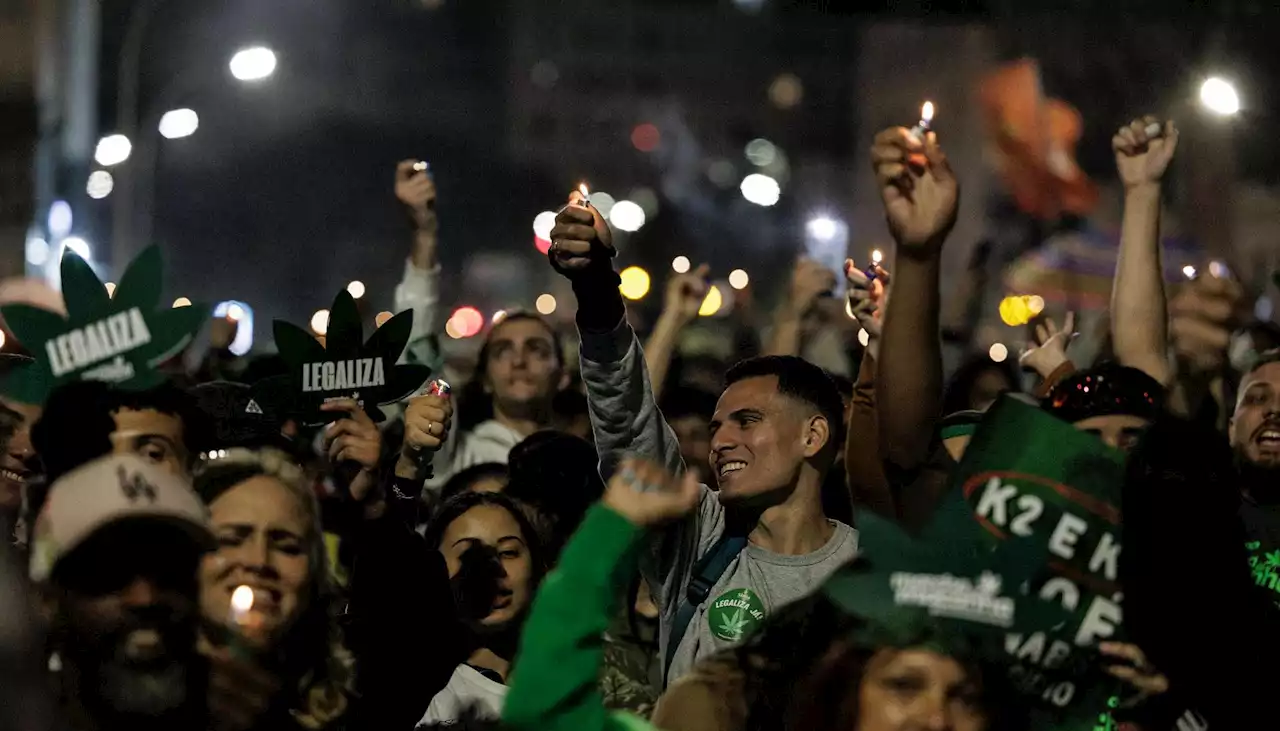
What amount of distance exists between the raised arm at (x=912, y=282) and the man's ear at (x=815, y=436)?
48cm

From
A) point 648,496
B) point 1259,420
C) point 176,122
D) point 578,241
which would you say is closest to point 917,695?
point 648,496

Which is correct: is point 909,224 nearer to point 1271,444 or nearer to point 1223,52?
point 1271,444

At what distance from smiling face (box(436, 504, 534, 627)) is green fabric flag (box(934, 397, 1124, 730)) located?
168cm

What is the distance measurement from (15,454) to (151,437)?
2.47 ft

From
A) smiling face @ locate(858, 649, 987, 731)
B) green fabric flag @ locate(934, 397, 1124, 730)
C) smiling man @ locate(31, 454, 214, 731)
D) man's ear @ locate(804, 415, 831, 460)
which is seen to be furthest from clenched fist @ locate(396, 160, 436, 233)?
smiling face @ locate(858, 649, 987, 731)

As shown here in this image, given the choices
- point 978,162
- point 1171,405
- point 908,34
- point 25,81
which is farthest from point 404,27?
point 1171,405

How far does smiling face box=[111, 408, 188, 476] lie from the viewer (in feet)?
13.7

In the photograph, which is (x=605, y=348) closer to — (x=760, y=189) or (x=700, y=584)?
(x=700, y=584)

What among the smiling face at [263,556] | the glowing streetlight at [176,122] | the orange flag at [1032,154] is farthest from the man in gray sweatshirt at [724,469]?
the glowing streetlight at [176,122]

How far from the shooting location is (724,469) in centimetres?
478

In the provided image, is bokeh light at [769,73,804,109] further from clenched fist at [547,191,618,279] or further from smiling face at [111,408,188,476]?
smiling face at [111,408,188,476]

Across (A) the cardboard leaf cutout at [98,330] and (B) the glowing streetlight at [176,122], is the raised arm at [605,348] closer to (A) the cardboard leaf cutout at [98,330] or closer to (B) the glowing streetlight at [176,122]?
(A) the cardboard leaf cutout at [98,330]

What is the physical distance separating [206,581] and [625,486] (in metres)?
0.88

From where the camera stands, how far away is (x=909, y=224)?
14.3ft
